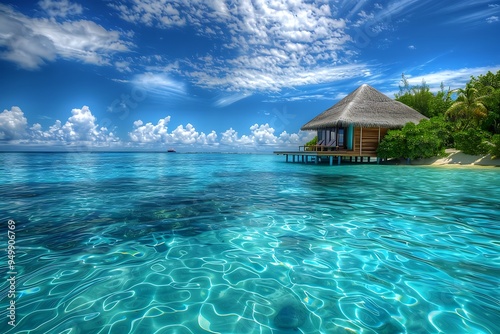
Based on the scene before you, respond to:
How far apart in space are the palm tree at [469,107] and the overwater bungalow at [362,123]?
402 cm

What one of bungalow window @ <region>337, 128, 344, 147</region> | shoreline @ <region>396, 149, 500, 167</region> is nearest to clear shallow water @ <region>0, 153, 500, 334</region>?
shoreline @ <region>396, 149, 500, 167</region>

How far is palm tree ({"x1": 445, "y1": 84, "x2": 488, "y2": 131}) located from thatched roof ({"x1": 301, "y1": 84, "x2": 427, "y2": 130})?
4017 mm

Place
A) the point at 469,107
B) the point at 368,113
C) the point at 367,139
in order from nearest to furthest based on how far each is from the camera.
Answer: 1. the point at 368,113
2. the point at 367,139
3. the point at 469,107

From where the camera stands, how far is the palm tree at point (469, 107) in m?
22.0

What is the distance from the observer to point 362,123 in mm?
19969

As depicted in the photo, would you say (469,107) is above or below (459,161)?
above

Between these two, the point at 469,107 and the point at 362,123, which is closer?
the point at 362,123

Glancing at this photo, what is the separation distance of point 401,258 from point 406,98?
3500 cm

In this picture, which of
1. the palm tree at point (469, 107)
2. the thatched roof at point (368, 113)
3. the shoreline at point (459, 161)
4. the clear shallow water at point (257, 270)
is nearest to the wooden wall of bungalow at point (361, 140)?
the thatched roof at point (368, 113)

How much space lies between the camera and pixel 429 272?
3061 millimetres

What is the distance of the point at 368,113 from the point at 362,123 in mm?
1991

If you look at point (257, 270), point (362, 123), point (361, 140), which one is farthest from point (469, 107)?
point (257, 270)

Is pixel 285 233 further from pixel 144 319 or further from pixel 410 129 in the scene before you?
pixel 410 129

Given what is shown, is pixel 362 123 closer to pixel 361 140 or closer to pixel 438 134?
pixel 361 140
